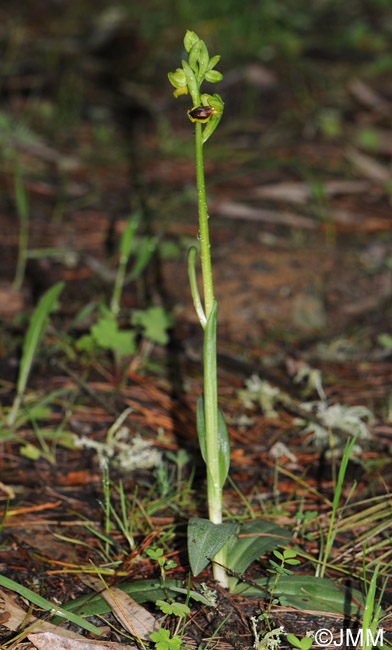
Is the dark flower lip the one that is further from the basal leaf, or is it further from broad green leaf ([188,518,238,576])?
broad green leaf ([188,518,238,576])

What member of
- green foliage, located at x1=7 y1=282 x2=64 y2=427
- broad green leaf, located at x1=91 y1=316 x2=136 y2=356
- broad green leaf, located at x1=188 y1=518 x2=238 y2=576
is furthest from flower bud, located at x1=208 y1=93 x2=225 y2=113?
broad green leaf, located at x1=91 y1=316 x2=136 y2=356

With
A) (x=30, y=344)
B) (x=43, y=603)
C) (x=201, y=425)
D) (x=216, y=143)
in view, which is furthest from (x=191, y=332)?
(x=216, y=143)

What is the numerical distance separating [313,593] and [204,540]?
12.2 inches

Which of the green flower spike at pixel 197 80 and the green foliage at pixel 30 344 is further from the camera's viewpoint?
the green foliage at pixel 30 344

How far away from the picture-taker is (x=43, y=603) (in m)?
1.40

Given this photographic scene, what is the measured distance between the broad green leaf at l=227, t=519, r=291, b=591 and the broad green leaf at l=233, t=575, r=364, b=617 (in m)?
0.05

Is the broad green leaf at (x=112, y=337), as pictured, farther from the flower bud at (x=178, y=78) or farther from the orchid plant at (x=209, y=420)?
the flower bud at (x=178, y=78)

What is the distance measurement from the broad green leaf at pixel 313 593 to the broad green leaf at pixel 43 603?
0.38 m

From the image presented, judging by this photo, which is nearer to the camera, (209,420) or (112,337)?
(209,420)

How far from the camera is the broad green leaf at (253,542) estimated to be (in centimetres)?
154

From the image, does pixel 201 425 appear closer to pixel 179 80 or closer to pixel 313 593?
pixel 313 593

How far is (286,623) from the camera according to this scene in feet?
4.71

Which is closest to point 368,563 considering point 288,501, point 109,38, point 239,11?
point 288,501

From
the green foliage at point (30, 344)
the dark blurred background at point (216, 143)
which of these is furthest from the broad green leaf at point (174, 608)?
the dark blurred background at point (216, 143)
